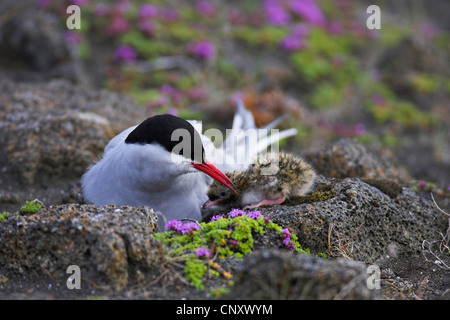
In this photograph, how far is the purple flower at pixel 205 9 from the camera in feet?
35.2

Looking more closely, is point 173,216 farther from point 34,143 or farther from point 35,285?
point 34,143

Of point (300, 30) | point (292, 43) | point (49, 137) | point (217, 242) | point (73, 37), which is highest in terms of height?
point (300, 30)

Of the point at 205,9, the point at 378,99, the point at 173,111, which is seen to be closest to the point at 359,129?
the point at 378,99

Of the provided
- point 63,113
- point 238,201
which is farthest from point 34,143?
point 238,201

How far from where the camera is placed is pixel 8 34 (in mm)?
7891

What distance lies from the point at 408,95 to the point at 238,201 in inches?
245

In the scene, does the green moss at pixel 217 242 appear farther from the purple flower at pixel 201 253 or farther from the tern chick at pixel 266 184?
the tern chick at pixel 266 184

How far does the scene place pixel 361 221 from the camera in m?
3.96

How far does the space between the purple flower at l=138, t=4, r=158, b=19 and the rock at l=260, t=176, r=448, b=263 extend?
6.56 m

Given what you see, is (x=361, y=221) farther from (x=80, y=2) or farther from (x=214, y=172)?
(x=80, y=2)

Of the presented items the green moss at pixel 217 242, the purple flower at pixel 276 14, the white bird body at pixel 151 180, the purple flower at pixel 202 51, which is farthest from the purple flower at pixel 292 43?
the green moss at pixel 217 242

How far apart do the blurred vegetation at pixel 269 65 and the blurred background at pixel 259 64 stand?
2 cm

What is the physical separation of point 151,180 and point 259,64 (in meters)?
6.06
